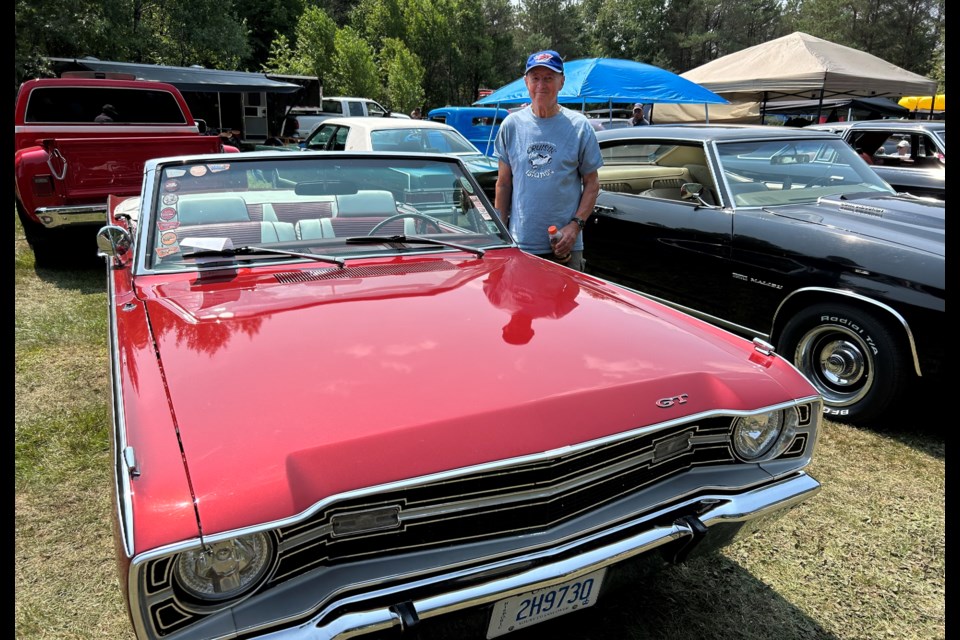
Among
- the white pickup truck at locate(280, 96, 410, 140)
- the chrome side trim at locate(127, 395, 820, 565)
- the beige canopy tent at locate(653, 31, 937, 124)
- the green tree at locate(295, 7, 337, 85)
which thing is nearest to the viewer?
the chrome side trim at locate(127, 395, 820, 565)

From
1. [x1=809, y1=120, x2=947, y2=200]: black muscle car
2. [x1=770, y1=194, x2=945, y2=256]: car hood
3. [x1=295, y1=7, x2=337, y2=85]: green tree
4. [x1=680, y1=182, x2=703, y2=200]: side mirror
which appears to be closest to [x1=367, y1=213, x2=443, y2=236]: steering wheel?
[x1=680, y1=182, x2=703, y2=200]: side mirror

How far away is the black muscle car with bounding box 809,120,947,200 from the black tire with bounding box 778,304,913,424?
167 inches

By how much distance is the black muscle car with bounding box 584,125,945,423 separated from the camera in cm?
361

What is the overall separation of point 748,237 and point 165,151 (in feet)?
18.2

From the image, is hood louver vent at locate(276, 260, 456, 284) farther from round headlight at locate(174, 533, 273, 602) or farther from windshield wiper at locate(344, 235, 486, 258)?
round headlight at locate(174, 533, 273, 602)

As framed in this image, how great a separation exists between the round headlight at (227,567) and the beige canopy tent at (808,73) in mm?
14784

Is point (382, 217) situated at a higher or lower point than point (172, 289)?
higher

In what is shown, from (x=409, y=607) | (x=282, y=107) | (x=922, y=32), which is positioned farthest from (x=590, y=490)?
(x=922, y=32)

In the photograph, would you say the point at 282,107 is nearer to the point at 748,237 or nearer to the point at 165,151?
the point at 165,151

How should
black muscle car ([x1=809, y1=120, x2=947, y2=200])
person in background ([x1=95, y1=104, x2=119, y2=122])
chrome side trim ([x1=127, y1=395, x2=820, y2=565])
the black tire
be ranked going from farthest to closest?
1. person in background ([x1=95, y1=104, x2=119, y2=122])
2. black muscle car ([x1=809, y1=120, x2=947, y2=200])
3. the black tire
4. chrome side trim ([x1=127, y1=395, x2=820, y2=565])

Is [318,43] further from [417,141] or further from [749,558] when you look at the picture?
[749,558]

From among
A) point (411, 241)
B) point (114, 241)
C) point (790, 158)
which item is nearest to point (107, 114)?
point (114, 241)

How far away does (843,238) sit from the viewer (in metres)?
3.89

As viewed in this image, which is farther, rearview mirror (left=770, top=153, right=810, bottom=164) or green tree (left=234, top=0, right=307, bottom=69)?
green tree (left=234, top=0, right=307, bottom=69)
